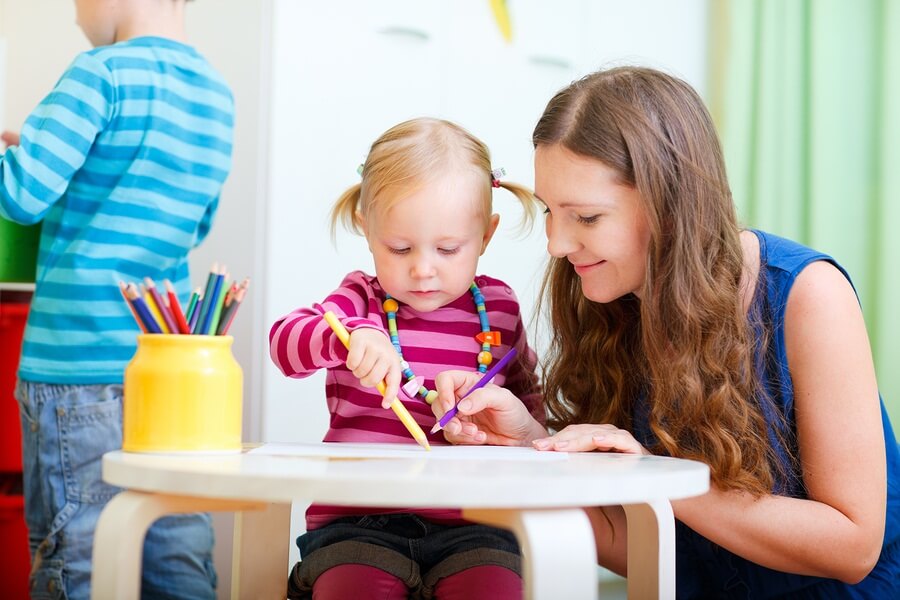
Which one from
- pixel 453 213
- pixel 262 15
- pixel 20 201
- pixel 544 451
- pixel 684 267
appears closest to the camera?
pixel 544 451

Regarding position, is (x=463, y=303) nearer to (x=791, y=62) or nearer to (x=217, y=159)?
(x=217, y=159)

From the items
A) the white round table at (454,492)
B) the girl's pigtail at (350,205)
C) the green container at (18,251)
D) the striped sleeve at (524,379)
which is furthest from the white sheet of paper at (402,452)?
the green container at (18,251)

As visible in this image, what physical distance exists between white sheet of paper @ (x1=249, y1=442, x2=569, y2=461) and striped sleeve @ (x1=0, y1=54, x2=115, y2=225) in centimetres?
67

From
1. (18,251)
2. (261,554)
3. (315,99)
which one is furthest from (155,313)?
(315,99)

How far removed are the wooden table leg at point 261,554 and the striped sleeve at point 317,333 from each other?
158 millimetres

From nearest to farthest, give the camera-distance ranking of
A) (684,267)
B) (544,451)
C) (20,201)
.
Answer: (544,451) < (684,267) < (20,201)

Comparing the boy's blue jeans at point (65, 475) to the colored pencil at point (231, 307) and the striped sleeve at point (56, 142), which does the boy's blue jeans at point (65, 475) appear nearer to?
the striped sleeve at point (56, 142)

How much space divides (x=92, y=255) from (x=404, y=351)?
55 centimetres

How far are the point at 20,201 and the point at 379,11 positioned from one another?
1023mm

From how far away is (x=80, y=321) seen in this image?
1443mm

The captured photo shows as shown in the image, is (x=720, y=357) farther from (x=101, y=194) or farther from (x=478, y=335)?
(x=101, y=194)

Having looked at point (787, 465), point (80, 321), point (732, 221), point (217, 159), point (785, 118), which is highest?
point (785, 118)

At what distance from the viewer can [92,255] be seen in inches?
56.8

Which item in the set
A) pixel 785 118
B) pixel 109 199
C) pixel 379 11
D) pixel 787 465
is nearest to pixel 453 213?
pixel 787 465
